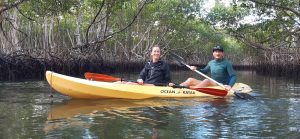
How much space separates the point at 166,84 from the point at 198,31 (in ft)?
70.9

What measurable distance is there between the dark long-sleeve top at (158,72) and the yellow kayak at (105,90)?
29cm

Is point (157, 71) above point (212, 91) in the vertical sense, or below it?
above

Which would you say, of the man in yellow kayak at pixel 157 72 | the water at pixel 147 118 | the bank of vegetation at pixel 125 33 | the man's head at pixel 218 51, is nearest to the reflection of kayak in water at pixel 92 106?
the water at pixel 147 118

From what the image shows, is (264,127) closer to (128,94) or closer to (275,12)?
(128,94)

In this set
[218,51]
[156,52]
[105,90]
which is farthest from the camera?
[218,51]

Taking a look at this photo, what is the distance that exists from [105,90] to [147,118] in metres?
1.84

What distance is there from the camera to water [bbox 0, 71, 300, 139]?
4.46 meters

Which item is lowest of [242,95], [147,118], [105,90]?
[147,118]

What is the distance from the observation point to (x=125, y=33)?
73.5ft

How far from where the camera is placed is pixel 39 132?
4.43m

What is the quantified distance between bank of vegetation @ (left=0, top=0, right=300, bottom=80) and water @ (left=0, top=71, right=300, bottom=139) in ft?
13.2

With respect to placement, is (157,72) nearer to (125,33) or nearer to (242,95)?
(242,95)

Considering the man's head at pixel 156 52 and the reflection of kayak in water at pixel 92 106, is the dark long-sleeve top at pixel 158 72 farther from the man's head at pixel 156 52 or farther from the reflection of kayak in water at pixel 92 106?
the reflection of kayak in water at pixel 92 106

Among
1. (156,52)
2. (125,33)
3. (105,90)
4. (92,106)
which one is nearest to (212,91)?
(156,52)
